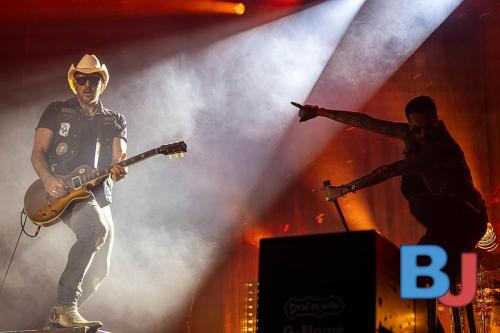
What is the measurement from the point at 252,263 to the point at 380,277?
5.70 meters

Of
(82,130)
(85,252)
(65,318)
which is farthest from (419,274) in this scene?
(82,130)

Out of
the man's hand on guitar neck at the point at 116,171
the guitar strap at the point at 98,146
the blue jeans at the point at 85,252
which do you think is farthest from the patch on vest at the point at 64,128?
the blue jeans at the point at 85,252

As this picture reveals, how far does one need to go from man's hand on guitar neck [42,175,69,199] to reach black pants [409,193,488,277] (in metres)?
3.05

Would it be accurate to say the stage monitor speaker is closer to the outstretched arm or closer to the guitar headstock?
the outstretched arm

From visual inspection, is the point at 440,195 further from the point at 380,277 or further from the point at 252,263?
the point at 252,263

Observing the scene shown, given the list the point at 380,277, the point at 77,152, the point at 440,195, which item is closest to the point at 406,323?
the point at 380,277

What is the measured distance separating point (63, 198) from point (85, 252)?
0.51 metres

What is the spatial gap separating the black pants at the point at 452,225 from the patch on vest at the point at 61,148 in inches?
134

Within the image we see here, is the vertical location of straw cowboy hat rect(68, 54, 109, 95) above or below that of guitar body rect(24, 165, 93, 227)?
above

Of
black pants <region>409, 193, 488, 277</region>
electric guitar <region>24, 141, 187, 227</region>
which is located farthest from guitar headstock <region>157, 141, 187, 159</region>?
black pants <region>409, 193, 488, 277</region>

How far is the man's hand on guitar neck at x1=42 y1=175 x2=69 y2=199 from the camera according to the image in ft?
17.0

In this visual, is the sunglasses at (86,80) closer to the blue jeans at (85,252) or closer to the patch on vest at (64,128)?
the patch on vest at (64,128)

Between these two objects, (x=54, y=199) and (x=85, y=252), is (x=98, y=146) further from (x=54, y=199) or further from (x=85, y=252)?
(x=85, y=252)

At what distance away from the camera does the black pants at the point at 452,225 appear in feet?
10.9
